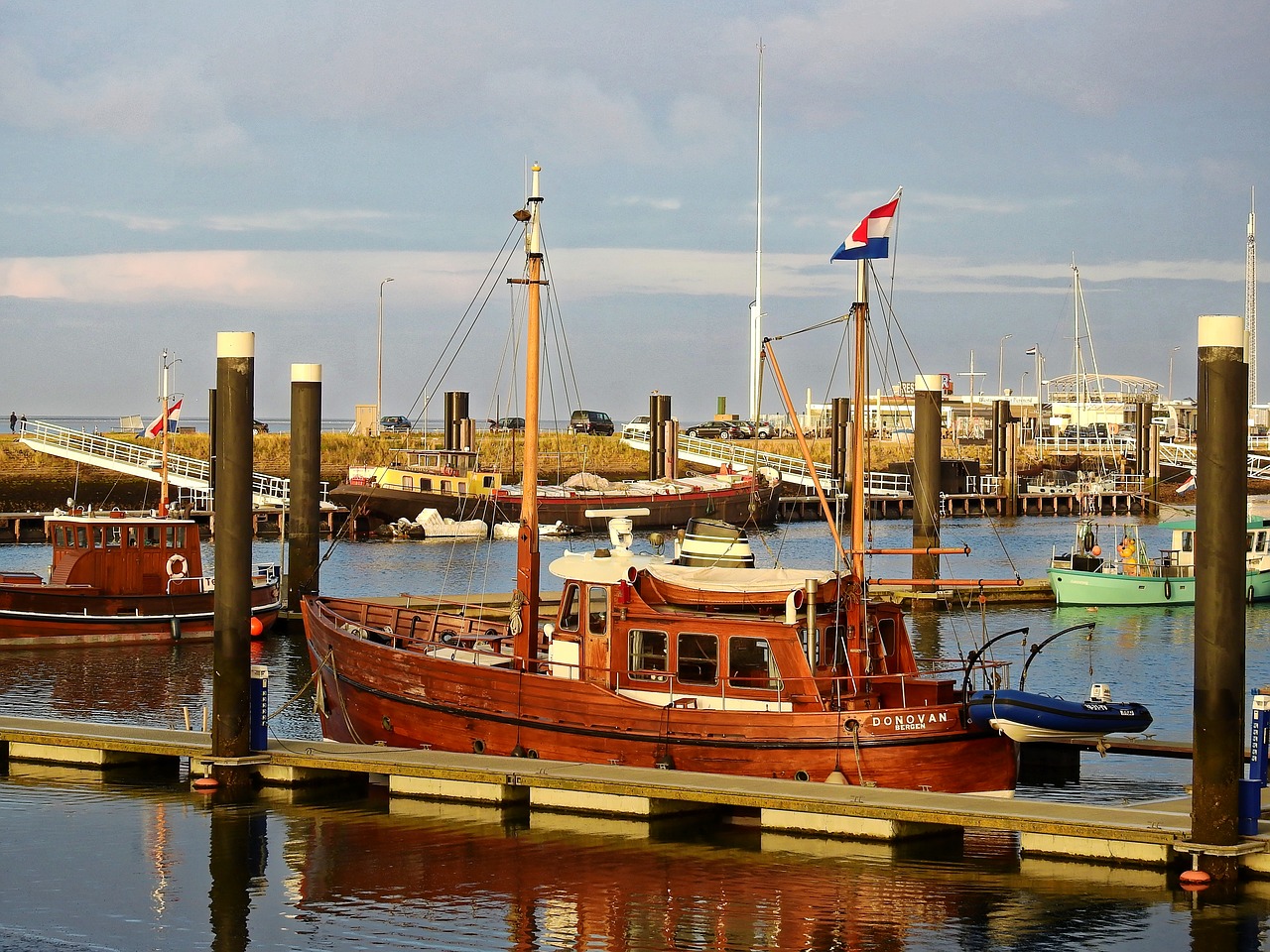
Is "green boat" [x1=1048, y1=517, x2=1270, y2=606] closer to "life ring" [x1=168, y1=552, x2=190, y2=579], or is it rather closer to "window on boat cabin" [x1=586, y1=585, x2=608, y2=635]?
"life ring" [x1=168, y1=552, x2=190, y2=579]

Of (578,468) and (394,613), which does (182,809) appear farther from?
(578,468)

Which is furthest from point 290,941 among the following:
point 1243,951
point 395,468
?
point 395,468

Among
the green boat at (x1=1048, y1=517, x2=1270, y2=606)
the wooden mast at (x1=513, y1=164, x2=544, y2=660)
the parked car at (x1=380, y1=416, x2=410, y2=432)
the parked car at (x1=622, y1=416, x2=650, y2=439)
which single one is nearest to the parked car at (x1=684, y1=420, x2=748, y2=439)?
the parked car at (x1=622, y1=416, x2=650, y2=439)

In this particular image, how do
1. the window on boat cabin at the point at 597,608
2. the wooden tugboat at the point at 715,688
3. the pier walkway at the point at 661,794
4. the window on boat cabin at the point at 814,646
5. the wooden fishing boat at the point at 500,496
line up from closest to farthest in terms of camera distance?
the pier walkway at the point at 661,794 → the wooden tugboat at the point at 715,688 → the window on boat cabin at the point at 814,646 → the window on boat cabin at the point at 597,608 → the wooden fishing boat at the point at 500,496

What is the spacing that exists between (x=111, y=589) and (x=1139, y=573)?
2796cm

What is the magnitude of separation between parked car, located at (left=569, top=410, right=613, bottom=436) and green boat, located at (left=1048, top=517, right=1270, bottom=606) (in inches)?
2513

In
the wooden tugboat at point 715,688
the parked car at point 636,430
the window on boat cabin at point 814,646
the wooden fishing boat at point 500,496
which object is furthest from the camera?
the parked car at point 636,430

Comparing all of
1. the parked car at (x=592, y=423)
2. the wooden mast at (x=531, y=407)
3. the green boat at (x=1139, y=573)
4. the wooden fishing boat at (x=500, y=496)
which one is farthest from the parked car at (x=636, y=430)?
the wooden mast at (x=531, y=407)

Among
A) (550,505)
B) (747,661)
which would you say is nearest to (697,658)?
(747,661)

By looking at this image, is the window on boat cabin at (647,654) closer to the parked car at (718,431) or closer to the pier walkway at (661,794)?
the pier walkway at (661,794)

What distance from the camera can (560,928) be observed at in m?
16.2

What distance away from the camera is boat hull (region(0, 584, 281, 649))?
1438 inches

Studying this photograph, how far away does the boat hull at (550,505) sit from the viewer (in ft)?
241

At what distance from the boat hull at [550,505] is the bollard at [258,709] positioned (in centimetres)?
5032
